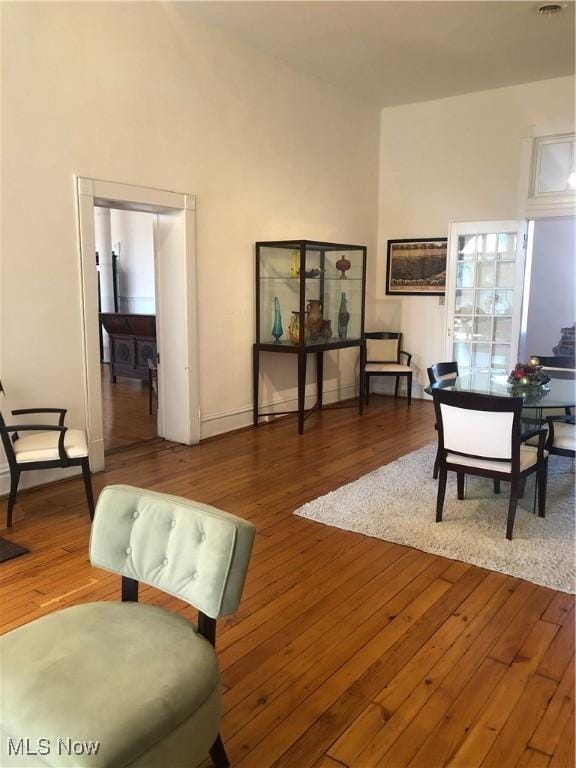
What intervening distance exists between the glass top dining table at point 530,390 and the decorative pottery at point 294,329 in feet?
5.87

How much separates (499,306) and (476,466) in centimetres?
372

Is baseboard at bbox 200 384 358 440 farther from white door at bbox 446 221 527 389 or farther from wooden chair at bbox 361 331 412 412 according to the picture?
Result: white door at bbox 446 221 527 389

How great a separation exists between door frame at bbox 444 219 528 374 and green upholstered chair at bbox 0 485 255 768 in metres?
5.67

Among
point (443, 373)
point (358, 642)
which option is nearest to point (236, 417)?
point (443, 373)

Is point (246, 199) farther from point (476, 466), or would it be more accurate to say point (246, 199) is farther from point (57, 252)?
point (476, 466)

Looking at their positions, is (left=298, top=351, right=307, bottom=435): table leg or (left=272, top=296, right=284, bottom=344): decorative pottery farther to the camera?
(left=272, top=296, right=284, bottom=344): decorative pottery

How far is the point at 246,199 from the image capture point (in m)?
5.72

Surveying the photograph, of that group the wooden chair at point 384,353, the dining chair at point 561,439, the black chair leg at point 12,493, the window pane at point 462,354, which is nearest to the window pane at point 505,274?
the window pane at point 462,354

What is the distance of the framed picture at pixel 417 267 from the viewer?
734cm

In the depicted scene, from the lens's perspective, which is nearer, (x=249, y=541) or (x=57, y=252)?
(x=249, y=541)

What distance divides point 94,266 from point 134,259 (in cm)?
551

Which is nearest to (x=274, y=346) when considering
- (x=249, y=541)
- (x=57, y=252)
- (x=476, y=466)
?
(x=57, y=252)

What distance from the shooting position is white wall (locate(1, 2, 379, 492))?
3.93 m

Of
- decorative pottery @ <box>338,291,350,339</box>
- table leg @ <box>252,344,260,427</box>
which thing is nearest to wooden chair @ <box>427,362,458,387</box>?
decorative pottery @ <box>338,291,350,339</box>
